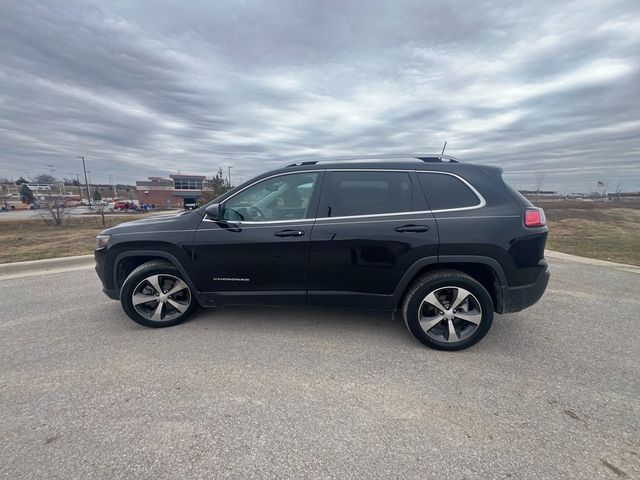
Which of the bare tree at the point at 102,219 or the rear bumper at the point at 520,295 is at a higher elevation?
the rear bumper at the point at 520,295

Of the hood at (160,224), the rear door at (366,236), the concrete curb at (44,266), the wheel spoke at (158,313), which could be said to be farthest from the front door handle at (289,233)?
the concrete curb at (44,266)

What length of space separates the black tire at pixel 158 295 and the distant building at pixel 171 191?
67.3 m

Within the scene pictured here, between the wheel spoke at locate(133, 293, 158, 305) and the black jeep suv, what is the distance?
11 mm

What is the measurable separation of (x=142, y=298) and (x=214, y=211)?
1.31m

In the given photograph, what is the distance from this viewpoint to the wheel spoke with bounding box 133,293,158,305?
3346mm

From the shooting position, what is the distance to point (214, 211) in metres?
3.13

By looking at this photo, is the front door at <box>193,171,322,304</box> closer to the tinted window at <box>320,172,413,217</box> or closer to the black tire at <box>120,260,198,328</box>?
the tinted window at <box>320,172,413,217</box>

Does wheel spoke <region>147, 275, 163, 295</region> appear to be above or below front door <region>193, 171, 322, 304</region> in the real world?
below

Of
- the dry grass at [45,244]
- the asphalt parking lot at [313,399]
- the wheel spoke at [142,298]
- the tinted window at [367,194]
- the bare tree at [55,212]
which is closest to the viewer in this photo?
the asphalt parking lot at [313,399]

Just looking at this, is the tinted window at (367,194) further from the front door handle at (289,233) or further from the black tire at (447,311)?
the black tire at (447,311)

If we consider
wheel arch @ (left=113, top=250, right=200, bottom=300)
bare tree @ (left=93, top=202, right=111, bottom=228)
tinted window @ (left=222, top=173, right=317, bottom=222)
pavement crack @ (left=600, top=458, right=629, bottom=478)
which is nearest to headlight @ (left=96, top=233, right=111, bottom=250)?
wheel arch @ (left=113, top=250, right=200, bottom=300)

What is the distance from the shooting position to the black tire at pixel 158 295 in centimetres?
331

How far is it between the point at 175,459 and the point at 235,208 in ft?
7.17

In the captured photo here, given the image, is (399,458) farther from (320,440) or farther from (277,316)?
(277,316)
